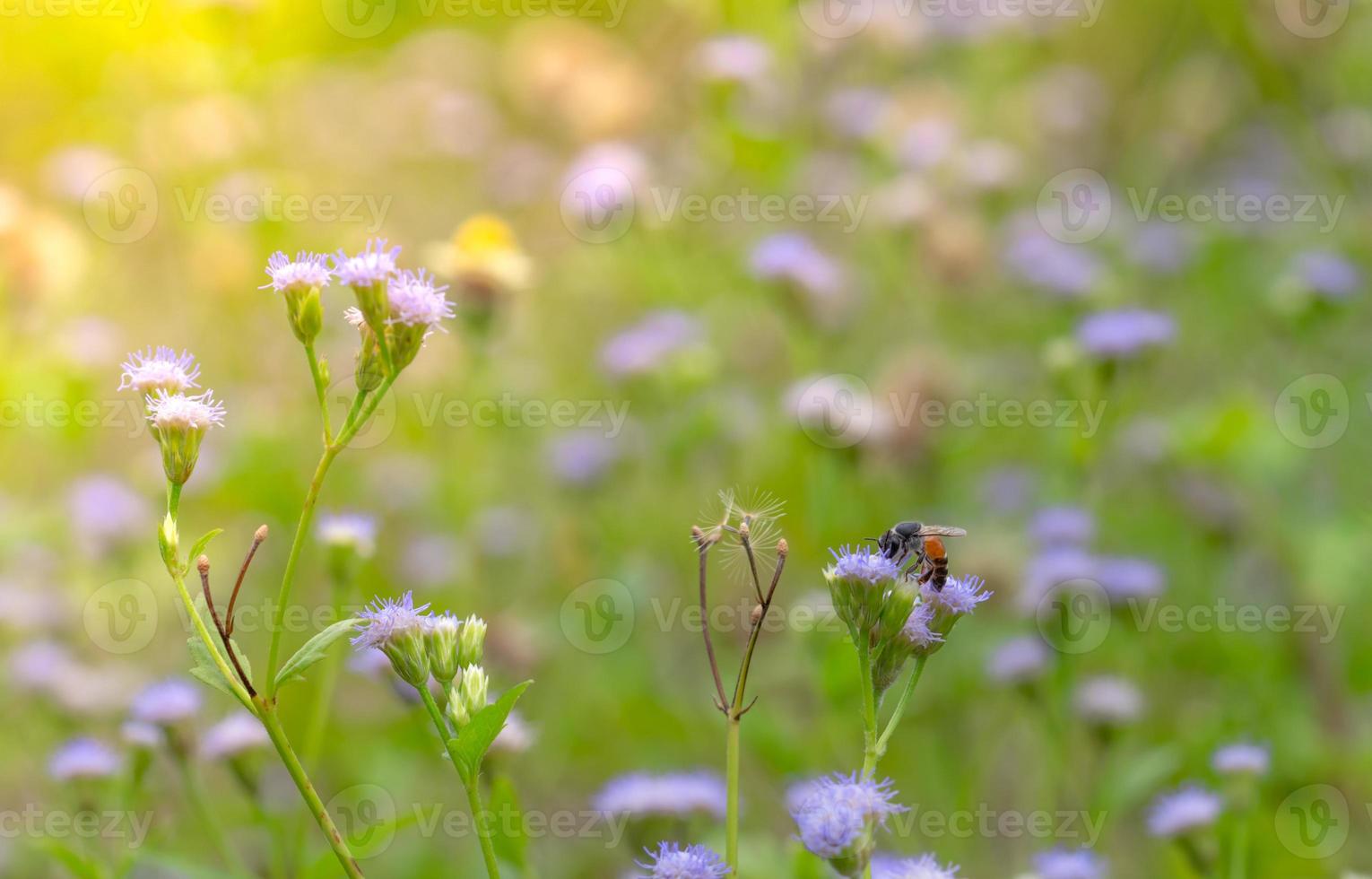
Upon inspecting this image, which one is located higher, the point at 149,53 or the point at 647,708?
the point at 149,53

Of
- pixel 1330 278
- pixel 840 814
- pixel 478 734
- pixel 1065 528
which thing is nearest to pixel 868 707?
pixel 840 814

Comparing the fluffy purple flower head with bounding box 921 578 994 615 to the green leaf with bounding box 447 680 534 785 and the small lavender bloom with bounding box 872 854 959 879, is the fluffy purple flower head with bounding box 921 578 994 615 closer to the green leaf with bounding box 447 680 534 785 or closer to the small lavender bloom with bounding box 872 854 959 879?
the small lavender bloom with bounding box 872 854 959 879

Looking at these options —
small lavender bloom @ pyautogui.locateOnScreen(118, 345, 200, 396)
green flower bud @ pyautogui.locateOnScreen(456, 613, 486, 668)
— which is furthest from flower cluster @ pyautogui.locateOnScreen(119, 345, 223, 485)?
green flower bud @ pyautogui.locateOnScreen(456, 613, 486, 668)

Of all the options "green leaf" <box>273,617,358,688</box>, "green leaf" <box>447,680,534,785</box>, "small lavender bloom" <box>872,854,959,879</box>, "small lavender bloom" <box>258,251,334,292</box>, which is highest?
"small lavender bloom" <box>258,251,334,292</box>

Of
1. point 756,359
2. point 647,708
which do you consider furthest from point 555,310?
point 647,708

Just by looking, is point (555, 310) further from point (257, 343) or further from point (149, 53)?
point (149, 53)

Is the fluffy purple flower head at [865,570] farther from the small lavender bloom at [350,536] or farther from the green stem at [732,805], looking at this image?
the small lavender bloom at [350,536]

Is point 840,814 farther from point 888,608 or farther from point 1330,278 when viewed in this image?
point 1330,278
